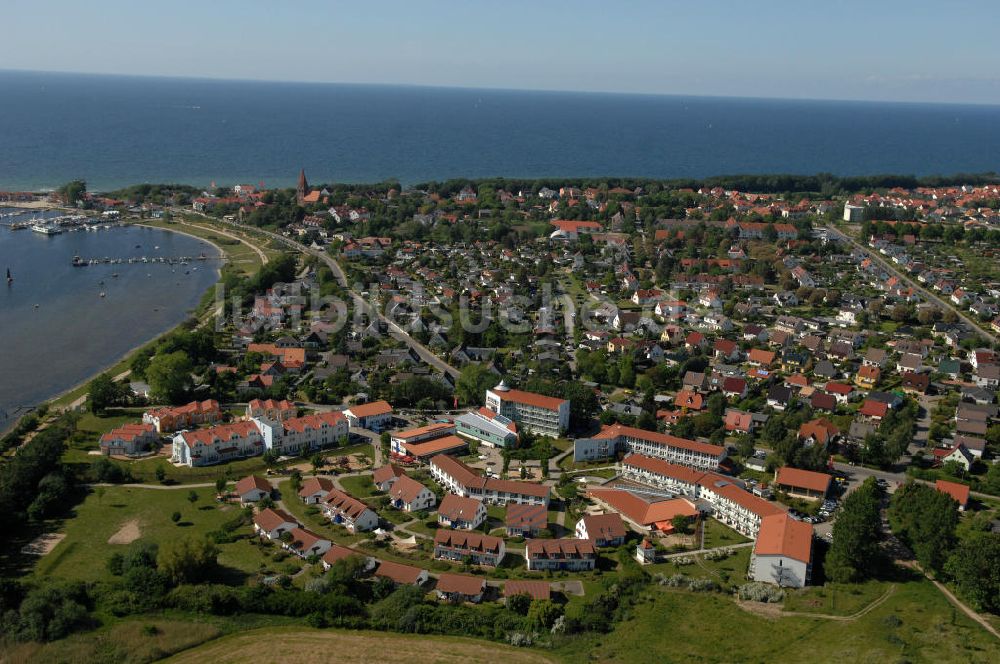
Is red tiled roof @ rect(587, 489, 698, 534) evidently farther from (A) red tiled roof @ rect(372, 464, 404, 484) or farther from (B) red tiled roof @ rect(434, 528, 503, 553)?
(A) red tiled roof @ rect(372, 464, 404, 484)

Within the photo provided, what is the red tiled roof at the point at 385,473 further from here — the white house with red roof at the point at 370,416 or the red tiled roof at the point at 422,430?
the white house with red roof at the point at 370,416

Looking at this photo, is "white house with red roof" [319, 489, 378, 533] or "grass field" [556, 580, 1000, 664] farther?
"white house with red roof" [319, 489, 378, 533]

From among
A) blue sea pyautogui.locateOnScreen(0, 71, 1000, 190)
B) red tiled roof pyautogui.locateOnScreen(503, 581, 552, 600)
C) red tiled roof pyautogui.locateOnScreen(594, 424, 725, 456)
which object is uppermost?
blue sea pyautogui.locateOnScreen(0, 71, 1000, 190)

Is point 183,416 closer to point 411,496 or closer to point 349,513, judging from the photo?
point 349,513

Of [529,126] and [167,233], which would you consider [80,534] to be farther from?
[529,126]

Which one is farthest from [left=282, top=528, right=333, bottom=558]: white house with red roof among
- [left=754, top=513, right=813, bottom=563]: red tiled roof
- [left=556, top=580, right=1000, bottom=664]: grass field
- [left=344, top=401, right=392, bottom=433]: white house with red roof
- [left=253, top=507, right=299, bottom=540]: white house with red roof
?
[left=754, top=513, right=813, bottom=563]: red tiled roof

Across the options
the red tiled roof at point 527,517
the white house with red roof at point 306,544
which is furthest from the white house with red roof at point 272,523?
the red tiled roof at point 527,517

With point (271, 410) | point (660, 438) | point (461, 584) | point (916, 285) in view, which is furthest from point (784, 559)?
point (916, 285)
